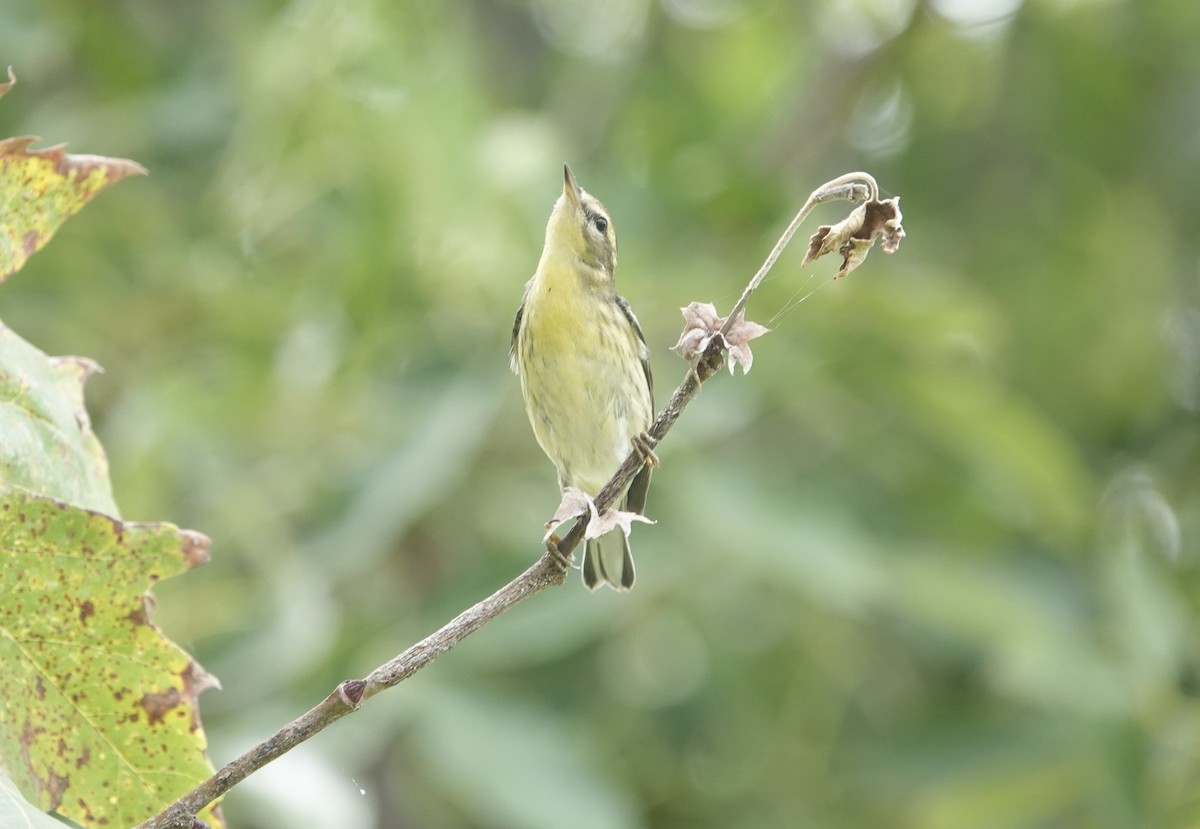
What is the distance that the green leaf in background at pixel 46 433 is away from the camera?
5.09 ft

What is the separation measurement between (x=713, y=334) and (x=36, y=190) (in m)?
0.77

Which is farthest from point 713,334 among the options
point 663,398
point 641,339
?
point 663,398

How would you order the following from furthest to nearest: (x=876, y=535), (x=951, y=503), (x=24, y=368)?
(x=951, y=503) → (x=876, y=535) → (x=24, y=368)

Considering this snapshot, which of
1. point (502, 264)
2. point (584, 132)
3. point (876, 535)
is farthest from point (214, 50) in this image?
point (876, 535)

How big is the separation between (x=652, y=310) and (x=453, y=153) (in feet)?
2.32

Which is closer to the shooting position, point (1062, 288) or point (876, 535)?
point (876, 535)

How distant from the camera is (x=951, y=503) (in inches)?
207

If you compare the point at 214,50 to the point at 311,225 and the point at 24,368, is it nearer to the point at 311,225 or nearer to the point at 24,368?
the point at 311,225

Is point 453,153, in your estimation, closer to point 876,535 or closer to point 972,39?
point 876,535

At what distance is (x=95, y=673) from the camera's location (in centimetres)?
159

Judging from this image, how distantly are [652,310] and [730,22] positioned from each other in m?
2.26

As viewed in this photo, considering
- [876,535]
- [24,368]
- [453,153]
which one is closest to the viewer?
[24,368]

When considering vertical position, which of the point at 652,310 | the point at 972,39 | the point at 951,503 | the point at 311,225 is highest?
the point at 972,39

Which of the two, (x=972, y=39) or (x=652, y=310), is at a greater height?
(x=972, y=39)
